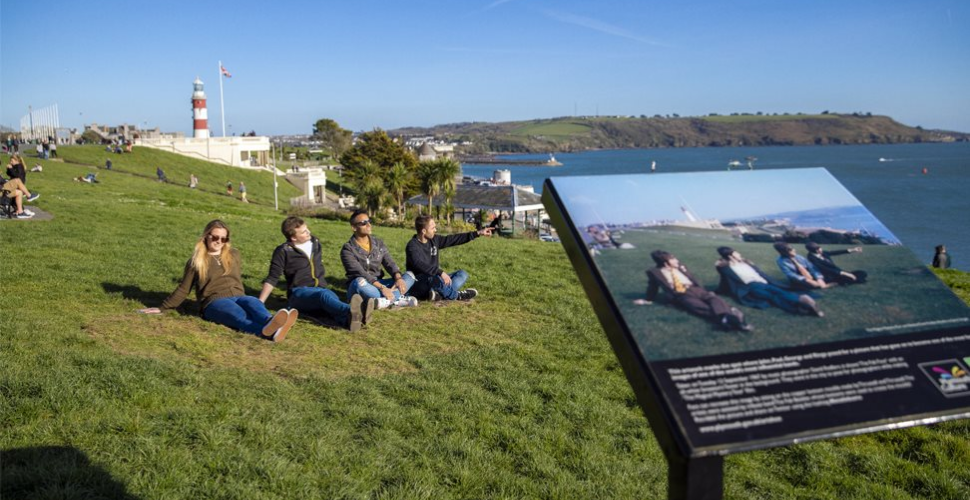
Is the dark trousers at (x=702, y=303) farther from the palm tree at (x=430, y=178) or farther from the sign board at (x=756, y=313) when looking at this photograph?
the palm tree at (x=430, y=178)

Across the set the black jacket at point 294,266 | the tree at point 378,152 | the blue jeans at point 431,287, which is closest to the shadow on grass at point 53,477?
the black jacket at point 294,266

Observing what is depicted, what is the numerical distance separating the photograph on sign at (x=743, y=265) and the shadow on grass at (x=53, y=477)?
8.56 feet

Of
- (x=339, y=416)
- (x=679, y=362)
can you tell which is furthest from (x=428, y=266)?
(x=679, y=362)

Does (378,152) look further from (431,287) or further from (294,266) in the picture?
(294,266)

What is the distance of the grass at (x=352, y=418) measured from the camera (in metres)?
3.79

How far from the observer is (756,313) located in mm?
2613

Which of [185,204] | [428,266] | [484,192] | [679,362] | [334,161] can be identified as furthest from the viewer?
[334,161]

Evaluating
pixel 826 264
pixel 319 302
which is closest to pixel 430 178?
pixel 319 302

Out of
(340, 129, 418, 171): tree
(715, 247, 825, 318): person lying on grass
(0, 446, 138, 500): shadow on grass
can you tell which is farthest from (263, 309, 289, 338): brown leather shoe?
(340, 129, 418, 171): tree

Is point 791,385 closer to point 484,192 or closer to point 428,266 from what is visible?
point 428,266

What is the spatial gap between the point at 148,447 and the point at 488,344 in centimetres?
341

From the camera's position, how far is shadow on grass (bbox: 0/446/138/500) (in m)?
3.39

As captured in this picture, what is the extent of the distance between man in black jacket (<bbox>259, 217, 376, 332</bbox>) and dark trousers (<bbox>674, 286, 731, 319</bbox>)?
15.5ft

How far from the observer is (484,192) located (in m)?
44.4
